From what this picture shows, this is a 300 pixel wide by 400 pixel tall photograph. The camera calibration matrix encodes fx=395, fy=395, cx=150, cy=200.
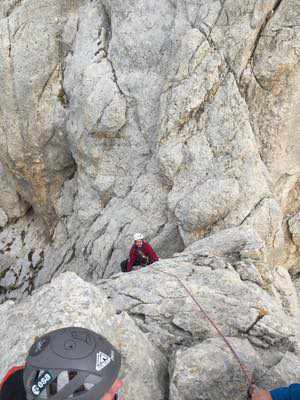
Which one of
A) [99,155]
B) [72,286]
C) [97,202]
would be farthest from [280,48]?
[72,286]

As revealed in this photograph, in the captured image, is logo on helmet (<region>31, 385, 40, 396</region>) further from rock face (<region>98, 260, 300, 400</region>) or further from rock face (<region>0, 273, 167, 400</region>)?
rock face (<region>98, 260, 300, 400</region>)

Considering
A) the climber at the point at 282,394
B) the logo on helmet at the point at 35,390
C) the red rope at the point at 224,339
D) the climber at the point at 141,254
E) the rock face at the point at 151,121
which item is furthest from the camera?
the rock face at the point at 151,121

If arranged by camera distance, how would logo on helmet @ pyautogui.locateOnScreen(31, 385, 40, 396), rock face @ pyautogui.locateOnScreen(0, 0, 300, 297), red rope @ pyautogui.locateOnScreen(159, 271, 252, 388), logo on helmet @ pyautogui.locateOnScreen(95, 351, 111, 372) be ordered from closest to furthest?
logo on helmet @ pyautogui.locateOnScreen(31, 385, 40, 396), logo on helmet @ pyautogui.locateOnScreen(95, 351, 111, 372), red rope @ pyautogui.locateOnScreen(159, 271, 252, 388), rock face @ pyautogui.locateOnScreen(0, 0, 300, 297)

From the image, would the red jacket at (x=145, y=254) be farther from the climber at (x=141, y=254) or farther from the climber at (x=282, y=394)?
the climber at (x=282, y=394)

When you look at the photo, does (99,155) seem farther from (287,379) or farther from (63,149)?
(287,379)

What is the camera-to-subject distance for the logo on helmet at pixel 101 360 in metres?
4.78

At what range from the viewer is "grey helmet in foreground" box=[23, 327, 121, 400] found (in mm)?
4586

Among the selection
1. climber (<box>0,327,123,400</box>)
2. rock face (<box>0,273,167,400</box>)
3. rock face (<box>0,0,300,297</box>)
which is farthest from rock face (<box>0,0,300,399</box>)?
climber (<box>0,327,123,400</box>)

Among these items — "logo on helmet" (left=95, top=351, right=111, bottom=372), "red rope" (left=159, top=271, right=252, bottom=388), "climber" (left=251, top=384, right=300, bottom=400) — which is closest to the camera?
"logo on helmet" (left=95, top=351, right=111, bottom=372)

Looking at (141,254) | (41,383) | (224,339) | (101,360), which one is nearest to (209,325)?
(224,339)

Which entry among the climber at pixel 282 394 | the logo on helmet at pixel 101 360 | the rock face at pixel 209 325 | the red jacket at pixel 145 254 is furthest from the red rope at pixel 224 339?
the red jacket at pixel 145 254

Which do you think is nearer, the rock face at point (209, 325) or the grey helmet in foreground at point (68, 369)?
the grey helmet in foreground at point (68, 369)

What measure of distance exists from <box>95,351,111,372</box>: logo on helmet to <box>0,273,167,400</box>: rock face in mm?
2662

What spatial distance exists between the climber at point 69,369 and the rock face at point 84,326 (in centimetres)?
262
